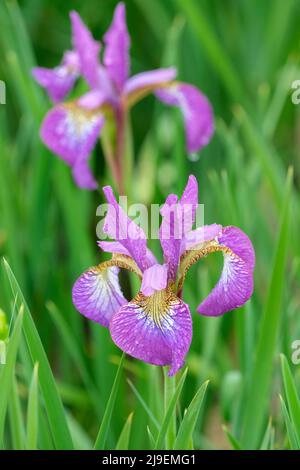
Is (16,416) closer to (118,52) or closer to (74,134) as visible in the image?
(74,134)

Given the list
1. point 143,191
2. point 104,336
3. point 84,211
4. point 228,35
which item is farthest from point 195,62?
point 104,336

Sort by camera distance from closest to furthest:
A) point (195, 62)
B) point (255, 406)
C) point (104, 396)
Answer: point (255, 406) → point (104, 396) → point (195, 62)

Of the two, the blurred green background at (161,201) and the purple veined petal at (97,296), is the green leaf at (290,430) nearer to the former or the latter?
the blurred green background at (161,201)

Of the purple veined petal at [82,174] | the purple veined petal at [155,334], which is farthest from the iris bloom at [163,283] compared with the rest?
the purple veined petal at [82,174]

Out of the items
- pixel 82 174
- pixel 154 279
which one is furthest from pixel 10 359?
pixel 82 174

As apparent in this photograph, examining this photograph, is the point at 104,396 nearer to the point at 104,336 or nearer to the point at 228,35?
the point at 104,336

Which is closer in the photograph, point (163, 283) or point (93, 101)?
point (163, 283)
